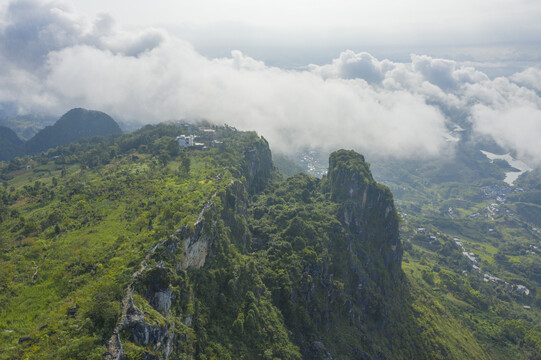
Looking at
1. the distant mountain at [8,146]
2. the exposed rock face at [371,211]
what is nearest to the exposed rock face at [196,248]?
the exposed rock face at [371,211]

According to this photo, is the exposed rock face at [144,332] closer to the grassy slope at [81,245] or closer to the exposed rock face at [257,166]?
the grassy slope at [81,245]

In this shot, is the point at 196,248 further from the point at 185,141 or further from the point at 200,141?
the point at 200,141

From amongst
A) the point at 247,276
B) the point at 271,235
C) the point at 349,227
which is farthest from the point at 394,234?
the point at 247,276

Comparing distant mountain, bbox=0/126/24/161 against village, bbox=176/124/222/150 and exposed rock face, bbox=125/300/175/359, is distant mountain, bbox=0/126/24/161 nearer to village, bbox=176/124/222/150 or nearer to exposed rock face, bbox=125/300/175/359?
village, bbox=176/124/222/150

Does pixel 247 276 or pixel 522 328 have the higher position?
pixel 247 276

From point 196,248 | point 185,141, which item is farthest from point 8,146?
point 196,248

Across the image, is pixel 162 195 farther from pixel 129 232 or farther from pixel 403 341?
pixel 403 341

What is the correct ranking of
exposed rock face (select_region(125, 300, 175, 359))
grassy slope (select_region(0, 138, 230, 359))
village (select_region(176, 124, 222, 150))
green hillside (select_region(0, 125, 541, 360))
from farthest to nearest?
village (select_region(176, 124, 222, 150)), green hillside (select_region(0, 125, 541, 360)), exposed rock face (select_region(125, 300, 175, 359)), grassy slope (select_region(0, 138, 230, 359))

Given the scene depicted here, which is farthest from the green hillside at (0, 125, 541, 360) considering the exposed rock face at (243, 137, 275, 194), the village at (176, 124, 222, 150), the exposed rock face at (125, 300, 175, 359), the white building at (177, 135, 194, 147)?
the white building at (177, 135, 194, 147)
